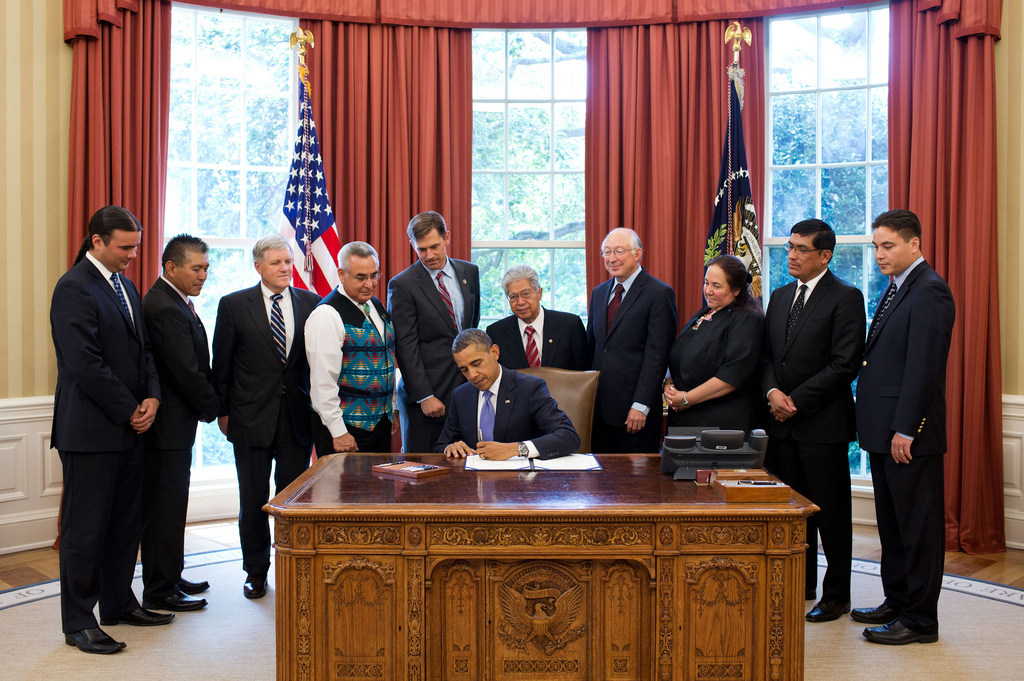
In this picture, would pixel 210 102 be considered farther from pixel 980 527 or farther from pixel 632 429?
pixel 980 527

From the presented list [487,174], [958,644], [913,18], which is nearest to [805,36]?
[913,18]

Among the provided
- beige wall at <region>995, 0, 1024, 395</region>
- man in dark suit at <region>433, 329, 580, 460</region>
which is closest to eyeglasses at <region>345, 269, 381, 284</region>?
man in dark suit at <region>433, 329, 580, 460</region>

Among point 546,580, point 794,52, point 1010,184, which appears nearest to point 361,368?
point 546,580

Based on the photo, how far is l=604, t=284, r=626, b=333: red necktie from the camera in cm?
405

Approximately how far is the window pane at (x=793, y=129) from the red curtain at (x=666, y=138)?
26 centimetres

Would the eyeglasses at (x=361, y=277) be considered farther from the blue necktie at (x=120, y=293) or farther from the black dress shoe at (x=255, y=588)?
the black dress shoe at (x=255, y=588)

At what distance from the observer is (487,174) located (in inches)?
222

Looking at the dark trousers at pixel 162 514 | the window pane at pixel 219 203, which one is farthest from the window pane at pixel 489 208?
the dark trousers at pixel 162 514

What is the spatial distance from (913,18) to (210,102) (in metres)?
4.37

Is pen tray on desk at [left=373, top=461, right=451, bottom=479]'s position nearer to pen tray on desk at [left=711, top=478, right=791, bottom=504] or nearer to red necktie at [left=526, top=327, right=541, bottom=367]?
pen tray on desk at [left=711, top=478, right=791, bottom=504]

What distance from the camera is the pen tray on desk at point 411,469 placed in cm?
277

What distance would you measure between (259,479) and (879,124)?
4.28 m

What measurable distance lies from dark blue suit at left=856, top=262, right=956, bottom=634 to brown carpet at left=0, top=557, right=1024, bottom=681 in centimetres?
20

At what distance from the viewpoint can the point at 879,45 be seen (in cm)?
516
